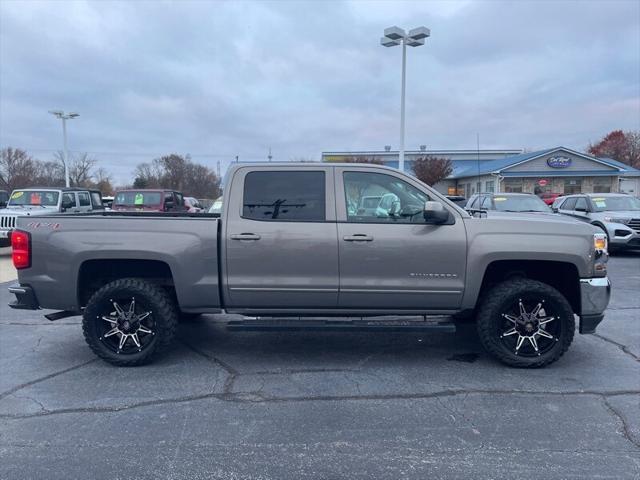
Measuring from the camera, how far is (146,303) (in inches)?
187

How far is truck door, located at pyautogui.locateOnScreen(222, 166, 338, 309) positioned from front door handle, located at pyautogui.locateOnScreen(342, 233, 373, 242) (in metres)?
0.11

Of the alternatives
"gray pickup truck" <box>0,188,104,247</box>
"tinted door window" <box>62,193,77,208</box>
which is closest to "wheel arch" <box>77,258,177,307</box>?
"gray pickup truck" <box>0,188,104,247</box>

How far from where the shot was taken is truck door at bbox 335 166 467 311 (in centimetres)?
460

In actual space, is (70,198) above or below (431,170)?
below

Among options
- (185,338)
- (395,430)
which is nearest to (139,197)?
(185,338)

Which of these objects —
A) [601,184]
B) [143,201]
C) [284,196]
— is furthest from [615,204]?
[601,184]

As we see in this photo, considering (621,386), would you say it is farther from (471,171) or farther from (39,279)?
(471,171)

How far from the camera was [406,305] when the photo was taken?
4.73 m

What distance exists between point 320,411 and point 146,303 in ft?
6.73

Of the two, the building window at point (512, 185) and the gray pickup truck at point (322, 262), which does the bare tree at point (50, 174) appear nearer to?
the building window at point (512, 185)

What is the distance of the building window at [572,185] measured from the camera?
37.6 m

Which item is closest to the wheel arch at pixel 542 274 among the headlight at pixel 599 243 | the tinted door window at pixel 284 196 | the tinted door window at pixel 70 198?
the headlight at pixel 599 243

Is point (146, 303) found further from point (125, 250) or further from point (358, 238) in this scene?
point (358, 238)

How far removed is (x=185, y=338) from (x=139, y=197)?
→ 14.7 meters
